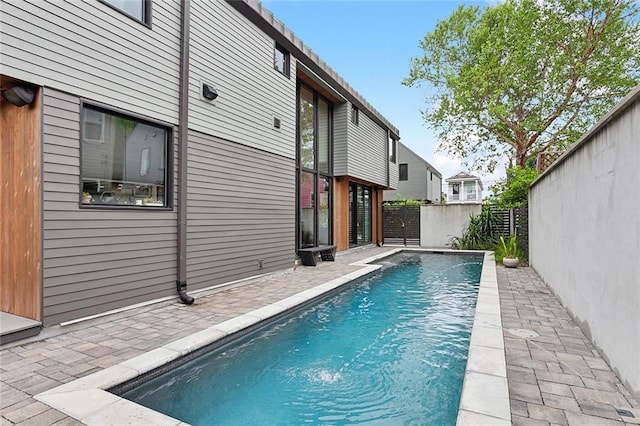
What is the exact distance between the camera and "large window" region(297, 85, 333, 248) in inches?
360

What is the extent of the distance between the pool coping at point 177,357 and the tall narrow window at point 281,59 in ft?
18.4

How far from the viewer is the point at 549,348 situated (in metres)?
3.19

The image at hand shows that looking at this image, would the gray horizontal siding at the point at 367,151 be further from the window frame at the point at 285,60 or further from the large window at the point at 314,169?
the window frame at the point at 285,60

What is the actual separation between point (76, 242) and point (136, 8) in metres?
3.10

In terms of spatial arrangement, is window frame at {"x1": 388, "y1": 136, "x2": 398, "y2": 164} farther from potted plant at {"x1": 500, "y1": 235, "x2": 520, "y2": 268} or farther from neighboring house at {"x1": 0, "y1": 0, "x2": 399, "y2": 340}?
neighboring house at {"x1": 0, "y1": 0, "x2": 399, "y2": 340}

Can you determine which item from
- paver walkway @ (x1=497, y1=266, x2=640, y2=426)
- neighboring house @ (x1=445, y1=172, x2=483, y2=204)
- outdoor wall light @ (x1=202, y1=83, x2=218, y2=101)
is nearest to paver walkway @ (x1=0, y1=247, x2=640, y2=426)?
paver walkway @ (x1=497, y1=266, x2=640, y2=426)

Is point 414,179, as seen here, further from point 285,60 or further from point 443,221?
point 285,60

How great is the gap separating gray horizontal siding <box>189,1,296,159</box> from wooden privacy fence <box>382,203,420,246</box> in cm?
837

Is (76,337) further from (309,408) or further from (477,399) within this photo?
(477,399)

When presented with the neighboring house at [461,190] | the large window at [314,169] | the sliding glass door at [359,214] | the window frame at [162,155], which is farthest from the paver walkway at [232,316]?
the neighboring house at [461,190]

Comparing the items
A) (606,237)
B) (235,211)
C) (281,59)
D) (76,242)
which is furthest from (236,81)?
(606,237)

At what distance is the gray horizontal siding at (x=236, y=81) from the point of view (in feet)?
17.3

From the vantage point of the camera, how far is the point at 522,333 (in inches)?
142

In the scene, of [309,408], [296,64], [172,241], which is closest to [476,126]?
[296,64]
